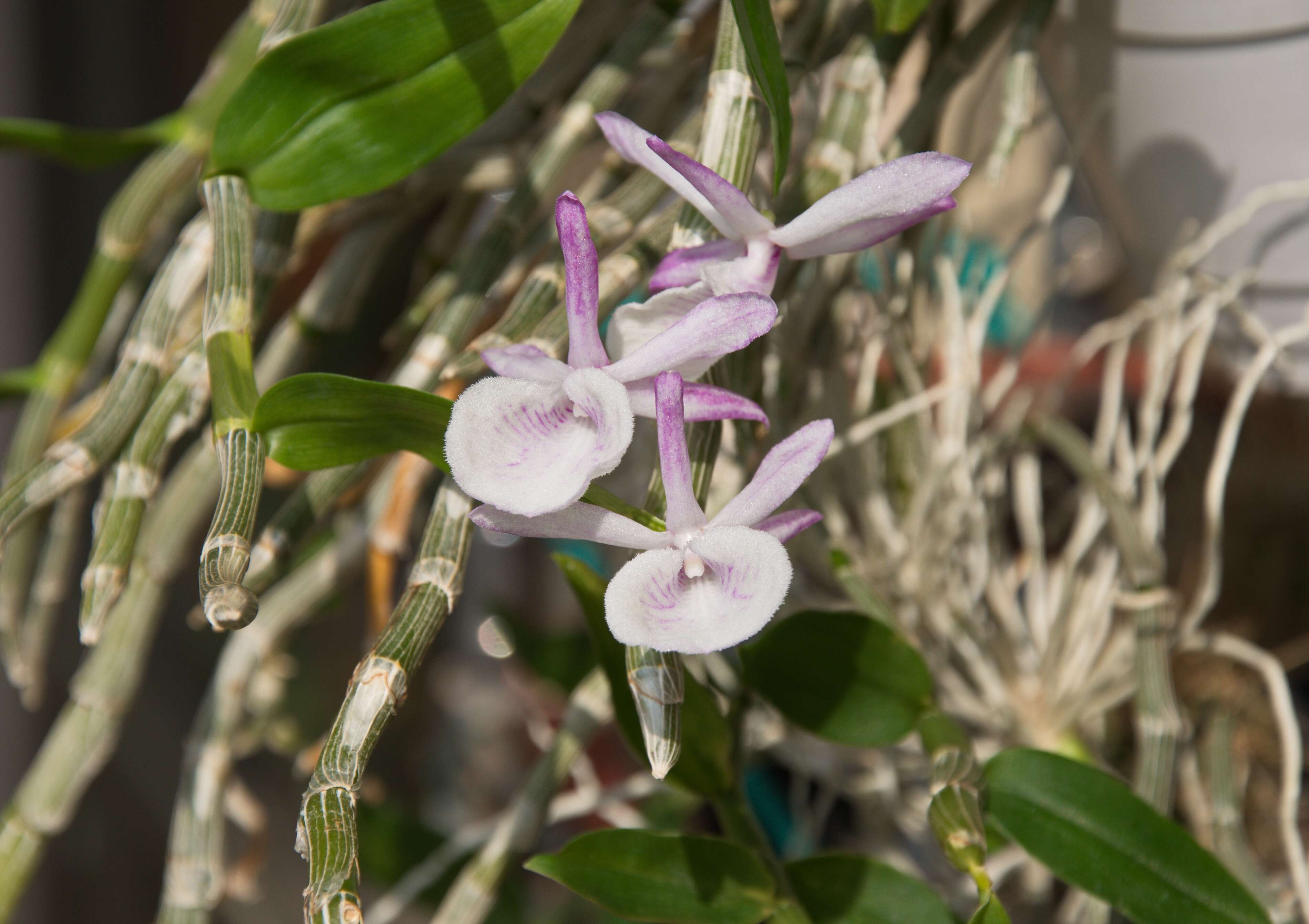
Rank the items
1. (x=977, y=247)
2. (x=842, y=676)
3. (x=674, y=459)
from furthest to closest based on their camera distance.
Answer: (x=977, y=247) < (x=842, y=676) < (x=674, y=459)

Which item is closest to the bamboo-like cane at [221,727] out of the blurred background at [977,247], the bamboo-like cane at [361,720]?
the blurred background at [977,247]

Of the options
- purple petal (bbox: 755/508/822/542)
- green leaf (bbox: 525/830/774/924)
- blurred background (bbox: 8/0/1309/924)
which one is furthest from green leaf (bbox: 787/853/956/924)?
blurred background (bbox: 8/0/1309/924)

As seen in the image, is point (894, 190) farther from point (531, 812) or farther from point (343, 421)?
point (531, 812)

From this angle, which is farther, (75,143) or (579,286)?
(75,143)

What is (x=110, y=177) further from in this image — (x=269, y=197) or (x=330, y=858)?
(x=330, y=858)

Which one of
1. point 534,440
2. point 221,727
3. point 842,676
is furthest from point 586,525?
point 221,727

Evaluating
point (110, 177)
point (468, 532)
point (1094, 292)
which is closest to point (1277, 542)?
point (1094, 292)
